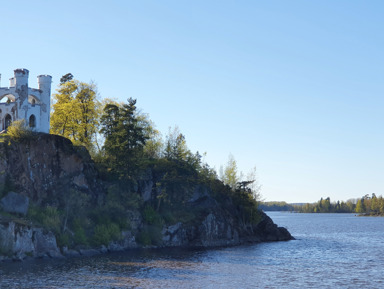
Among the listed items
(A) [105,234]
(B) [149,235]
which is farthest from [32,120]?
(B) [149,235]

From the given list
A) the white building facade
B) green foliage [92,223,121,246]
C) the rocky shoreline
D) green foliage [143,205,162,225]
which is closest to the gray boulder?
the rocky shoreline

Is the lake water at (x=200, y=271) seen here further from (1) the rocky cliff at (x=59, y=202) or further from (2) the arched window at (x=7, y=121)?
(2) the arched window at (x=7, y=121)

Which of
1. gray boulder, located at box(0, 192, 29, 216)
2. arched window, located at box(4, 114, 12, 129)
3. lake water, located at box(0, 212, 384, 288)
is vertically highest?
arched window, located at box(4, 114, 12, 129)

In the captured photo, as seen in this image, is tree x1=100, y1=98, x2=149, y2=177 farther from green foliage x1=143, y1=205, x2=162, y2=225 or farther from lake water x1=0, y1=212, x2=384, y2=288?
lake water x1=0, y1=212, x2=384, y2=288

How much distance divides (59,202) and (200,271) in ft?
86.1

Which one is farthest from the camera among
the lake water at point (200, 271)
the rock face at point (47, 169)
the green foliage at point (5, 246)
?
the rock face at point (47, 169)

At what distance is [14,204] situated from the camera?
58.1 m

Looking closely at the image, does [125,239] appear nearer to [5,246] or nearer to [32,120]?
[5,246]

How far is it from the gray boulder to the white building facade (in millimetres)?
16326

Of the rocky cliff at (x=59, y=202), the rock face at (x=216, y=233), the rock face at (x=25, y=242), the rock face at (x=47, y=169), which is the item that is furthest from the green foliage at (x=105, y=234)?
the rock face at (x=216, y=233)

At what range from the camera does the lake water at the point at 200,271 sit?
42344mm

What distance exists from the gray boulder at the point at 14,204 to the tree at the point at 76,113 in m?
25.4

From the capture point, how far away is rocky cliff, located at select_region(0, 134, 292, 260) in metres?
55.1

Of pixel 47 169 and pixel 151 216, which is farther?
pixel 151 216
